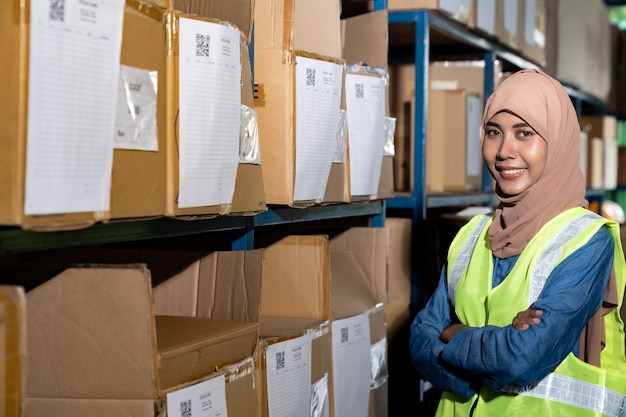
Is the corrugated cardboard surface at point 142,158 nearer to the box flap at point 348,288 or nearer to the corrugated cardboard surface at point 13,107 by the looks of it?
the corrugated cardboard surface at point 13,107

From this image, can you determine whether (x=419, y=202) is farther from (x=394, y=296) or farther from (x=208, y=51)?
(x=208, y=51)

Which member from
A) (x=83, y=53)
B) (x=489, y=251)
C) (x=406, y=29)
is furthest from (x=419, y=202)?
(x=83, y=53)

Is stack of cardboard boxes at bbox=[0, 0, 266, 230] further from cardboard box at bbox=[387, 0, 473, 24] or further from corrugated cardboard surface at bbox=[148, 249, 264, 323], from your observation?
cardboard box at bbox=[387, 0, 473, 24]

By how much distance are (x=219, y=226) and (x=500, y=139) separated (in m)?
0.68

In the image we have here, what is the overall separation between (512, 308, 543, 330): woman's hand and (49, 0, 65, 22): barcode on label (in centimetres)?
107

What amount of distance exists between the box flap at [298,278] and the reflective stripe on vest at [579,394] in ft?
1.95

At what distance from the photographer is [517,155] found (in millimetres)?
1871

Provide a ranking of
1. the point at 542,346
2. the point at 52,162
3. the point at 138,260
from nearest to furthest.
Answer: the point at 52,162, the point at 542,346, the point at 138,260

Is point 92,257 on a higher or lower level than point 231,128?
lower

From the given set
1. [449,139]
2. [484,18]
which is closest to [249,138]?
[449,139]

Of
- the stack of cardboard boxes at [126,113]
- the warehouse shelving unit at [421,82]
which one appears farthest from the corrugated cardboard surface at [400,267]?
the stack of cardboard boxes at [126,113]

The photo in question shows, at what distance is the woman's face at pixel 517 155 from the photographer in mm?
1860

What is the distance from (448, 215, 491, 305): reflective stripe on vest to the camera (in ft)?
6.60

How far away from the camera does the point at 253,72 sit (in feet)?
6.17
